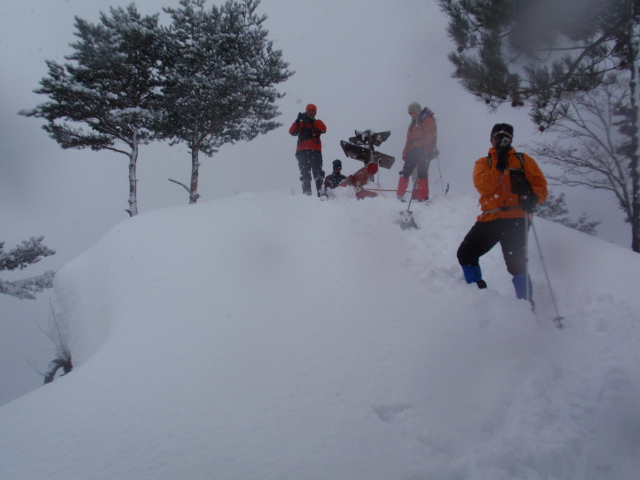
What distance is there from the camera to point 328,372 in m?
2.19

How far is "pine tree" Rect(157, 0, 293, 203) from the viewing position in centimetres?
1080

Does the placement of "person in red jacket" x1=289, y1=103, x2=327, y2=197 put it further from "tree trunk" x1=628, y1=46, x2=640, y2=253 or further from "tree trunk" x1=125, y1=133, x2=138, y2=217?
"tree trunk" x1=628, y1=46, x2=640, y2=253

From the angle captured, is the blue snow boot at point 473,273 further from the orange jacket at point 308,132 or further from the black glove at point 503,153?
the orange jacket at point 308,132

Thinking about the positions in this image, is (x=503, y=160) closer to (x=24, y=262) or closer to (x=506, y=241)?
(x=506, y=241)

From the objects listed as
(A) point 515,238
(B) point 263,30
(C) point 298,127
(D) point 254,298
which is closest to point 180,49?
(B) point 263,30

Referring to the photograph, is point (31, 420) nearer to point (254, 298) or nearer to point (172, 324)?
point (172, 324)

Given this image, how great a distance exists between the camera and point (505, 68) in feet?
16.1

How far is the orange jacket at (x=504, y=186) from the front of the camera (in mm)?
3291

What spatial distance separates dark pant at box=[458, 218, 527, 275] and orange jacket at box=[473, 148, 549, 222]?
0.24 feet

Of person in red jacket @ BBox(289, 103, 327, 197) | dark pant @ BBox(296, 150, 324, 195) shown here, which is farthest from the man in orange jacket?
dark pant @ BBox(296, 150, 324, 195)

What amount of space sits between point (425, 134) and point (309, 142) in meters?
2.49

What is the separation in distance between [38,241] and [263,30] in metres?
11.4

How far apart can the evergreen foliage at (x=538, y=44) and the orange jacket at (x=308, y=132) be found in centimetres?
297

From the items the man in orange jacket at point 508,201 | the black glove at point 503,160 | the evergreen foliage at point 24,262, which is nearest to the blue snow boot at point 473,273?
the man in orange jacket at point 508,201
